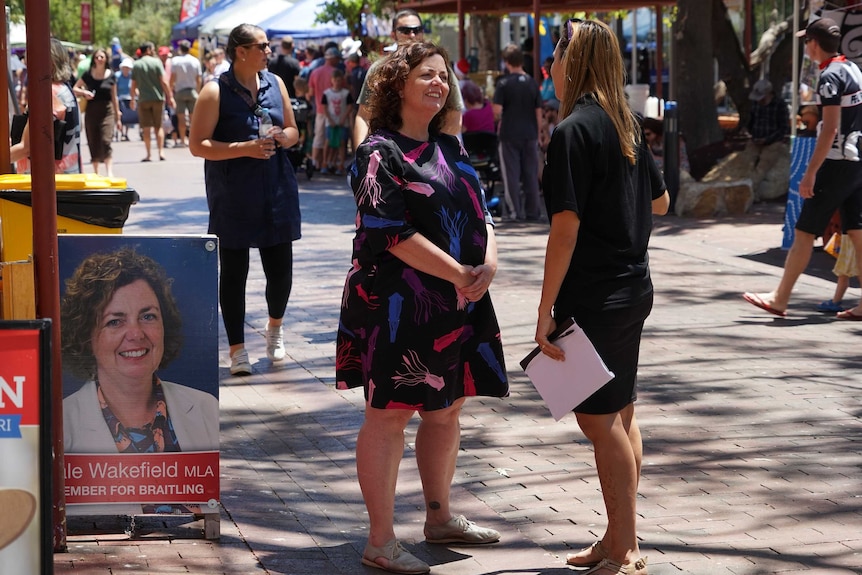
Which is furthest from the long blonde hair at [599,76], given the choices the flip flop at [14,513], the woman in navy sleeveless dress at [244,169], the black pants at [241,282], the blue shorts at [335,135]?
the blue shorts at [335,135]

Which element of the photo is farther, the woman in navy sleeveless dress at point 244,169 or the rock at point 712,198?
the rock at point 712,198

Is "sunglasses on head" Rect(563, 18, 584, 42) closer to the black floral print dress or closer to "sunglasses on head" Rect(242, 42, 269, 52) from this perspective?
the black floral print dress

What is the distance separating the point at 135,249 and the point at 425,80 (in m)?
1.18

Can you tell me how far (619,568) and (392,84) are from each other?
178 centimetres

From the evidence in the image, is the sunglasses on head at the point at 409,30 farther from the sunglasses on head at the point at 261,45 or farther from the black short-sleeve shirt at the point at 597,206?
the black short-sleeve shirt at the point at 597,206

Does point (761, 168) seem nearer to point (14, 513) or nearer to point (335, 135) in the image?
point (335, 135)

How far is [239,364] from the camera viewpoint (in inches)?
289

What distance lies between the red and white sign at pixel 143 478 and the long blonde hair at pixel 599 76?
71.4 inches

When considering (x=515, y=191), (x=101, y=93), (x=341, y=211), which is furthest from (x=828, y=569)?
(x=101, y=93)

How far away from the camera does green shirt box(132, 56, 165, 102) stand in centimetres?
2247

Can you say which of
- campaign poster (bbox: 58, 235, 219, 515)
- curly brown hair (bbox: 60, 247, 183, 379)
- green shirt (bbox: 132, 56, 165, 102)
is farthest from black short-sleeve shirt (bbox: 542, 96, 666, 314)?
green shirt (bbox: 132, 56, 165, 102)

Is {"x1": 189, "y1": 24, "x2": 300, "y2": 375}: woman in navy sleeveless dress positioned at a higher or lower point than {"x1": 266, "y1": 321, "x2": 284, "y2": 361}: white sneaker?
higher

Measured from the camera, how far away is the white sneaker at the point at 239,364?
7348mm

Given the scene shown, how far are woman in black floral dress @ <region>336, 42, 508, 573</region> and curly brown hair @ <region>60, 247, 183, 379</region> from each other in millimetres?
702
